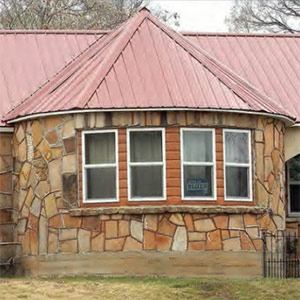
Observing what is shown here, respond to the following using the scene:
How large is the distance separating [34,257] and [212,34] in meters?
9.53

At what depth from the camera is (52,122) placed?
80.3 feet

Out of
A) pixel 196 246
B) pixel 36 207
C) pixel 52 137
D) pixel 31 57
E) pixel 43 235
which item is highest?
pixel 31 57

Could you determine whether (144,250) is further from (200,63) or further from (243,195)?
(200,63)

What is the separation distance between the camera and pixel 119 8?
50000mm

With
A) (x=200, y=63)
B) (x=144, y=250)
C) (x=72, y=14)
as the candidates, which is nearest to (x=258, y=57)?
(x=200, y=63)

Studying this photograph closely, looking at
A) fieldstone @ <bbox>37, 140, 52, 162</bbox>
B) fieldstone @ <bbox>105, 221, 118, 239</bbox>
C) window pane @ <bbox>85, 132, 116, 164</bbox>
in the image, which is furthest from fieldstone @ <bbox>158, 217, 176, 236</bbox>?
fieldstone @ <bbox>37, 140, 52, 162</bbox>

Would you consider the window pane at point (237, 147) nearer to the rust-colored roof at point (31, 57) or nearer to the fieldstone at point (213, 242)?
the fieldstone at point (213, 242)

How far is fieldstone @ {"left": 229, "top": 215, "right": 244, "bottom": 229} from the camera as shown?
79.3 ft

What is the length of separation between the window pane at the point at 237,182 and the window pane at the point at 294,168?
4.15m

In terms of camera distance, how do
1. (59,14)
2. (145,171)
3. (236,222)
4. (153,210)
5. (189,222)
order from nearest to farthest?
(153,210)
(189,222)
(145,171)
(236,222)
(59,14)

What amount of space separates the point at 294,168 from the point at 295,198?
2.59ft

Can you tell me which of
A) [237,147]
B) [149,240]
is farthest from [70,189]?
[237,147]

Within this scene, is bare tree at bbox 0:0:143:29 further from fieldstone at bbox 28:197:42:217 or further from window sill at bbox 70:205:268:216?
window sill at bbox 70:205:268:216

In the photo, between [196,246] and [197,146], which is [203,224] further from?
[197,146]
